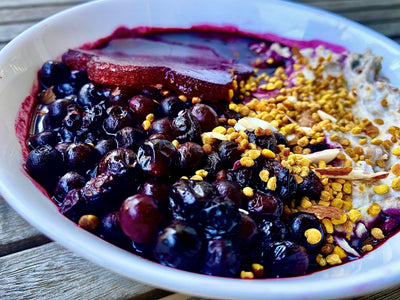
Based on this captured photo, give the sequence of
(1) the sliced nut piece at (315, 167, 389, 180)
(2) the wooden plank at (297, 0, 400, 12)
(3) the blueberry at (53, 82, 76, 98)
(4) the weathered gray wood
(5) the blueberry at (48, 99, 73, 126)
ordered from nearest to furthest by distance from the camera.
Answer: (1) the sliced nut piece at (315, 167, 389, 180) < (5) the blueberry at (48, 99, 73, 126) < (3) the blueberry at (53, 82, 76, 98) < (4) the weathered gray wood < (2) the wooden plank at (297, 0, 400, 12)

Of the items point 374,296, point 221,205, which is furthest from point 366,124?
point 221,205

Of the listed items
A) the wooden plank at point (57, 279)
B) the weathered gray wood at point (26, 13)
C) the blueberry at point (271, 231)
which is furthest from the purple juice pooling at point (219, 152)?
the weathered gray wood at point (26, 13)

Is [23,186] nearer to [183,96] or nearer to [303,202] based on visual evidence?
[183,96]

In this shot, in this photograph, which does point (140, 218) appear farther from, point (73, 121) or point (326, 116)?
point (326, 116)

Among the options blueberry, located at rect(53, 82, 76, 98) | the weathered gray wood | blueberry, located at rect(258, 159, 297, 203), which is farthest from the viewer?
the weathered gray wood

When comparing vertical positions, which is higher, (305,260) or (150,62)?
(150,62)

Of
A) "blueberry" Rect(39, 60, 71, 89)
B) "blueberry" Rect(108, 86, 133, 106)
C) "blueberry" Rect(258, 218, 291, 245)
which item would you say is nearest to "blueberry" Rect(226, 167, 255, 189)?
"blueberry" Rect(258, 218, 291, 245)

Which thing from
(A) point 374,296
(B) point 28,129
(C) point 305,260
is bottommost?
(A) point 374,296

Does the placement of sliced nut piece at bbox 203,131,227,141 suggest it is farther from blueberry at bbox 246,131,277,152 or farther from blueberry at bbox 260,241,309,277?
blueberry at bbox 260,241,309,277
